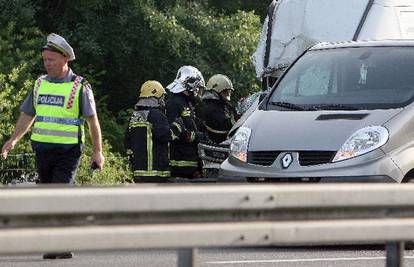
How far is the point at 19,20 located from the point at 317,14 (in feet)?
36.0

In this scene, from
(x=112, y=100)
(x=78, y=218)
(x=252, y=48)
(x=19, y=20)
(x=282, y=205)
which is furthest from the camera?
(x=112, y=100)

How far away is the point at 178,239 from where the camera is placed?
581 centimetres

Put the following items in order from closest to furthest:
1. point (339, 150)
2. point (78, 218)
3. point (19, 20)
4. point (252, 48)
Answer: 1. point (78, 218)
2. point (339, 150)
3. point (19, 20)
4. point (252, 48)

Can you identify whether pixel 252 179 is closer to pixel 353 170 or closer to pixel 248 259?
pixel 353 170

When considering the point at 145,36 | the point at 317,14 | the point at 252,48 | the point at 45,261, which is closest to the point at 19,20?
the point at 145,36

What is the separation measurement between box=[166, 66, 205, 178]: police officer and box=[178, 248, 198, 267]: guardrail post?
897 centimetres

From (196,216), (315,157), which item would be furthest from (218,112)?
(196,216)

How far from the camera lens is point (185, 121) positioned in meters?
15.4

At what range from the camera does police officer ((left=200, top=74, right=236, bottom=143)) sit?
16.6 metres

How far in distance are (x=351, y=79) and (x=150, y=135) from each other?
9.83 feet

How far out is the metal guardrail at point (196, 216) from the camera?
5.54m

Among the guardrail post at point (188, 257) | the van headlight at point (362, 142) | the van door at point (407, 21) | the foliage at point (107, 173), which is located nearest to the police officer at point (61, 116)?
the van headlight at point (362, 142)

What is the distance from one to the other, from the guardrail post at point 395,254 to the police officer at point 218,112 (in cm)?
984

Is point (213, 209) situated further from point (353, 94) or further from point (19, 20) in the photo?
point (19, 20)
